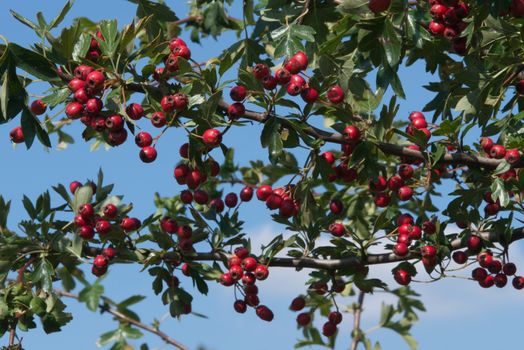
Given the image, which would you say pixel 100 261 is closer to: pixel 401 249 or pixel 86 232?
pixel 86 232

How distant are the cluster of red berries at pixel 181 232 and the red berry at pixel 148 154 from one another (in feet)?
2.08

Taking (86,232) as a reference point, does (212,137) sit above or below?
above

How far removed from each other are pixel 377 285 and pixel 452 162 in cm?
80

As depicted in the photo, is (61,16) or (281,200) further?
(281,200)

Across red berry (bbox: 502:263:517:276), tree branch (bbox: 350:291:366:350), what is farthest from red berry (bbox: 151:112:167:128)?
tree branch (bbox: 350:291:366:350)

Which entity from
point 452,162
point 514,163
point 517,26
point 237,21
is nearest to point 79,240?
point 452,162

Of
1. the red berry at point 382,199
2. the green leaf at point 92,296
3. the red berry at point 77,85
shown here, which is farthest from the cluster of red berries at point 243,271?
the green leaf at point 92,296

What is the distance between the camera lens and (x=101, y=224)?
4.53 meters

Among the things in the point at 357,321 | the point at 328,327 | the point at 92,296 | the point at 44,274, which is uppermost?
the point at 357,321

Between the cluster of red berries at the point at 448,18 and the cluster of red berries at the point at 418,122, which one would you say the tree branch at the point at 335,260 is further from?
the cluster of red berries at the point at 448,18

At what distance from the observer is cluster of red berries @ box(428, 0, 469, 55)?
4.44 m

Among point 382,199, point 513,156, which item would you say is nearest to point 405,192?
point 382,199

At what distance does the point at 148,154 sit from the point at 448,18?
1720 millimetres

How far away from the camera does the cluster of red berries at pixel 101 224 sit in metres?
4.56
